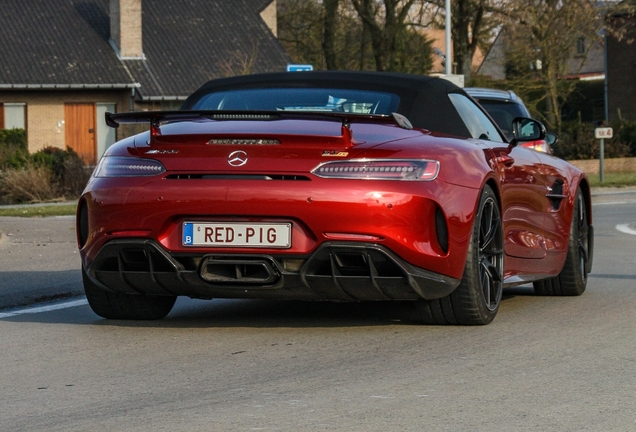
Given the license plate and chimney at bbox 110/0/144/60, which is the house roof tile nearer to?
chimney at bbox 110/0/144/60

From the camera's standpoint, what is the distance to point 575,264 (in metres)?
8.63

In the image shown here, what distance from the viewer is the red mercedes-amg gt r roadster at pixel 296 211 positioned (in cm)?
625

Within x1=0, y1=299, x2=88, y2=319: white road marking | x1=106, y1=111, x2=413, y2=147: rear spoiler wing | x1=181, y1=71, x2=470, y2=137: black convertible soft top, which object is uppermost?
x1=181, y1=71, x2=470, y2=137: black convertible soft top

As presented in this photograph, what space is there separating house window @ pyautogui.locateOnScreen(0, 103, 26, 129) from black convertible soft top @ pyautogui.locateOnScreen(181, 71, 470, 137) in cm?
3880

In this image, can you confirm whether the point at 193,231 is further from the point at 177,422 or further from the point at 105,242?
the point at 177,422

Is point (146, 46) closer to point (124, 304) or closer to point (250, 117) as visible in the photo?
point (124, 304)

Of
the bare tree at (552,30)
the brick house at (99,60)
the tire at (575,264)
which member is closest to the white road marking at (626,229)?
the tire at (575,264)

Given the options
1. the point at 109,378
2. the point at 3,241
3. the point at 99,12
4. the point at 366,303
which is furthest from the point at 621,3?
the point at 109,378

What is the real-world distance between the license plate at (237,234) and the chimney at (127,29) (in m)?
41.6

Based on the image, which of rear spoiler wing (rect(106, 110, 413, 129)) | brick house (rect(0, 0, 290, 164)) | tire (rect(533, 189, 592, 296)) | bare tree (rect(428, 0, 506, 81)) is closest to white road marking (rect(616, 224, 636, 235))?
tire (rect(533, 189, 592, 296))

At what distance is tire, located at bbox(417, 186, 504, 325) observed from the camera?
672 cm

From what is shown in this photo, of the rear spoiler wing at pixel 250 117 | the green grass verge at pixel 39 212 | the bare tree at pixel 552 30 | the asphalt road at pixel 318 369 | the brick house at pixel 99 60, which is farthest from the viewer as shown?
the brick house at pixel 99 60

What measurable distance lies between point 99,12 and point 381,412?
1814 inches

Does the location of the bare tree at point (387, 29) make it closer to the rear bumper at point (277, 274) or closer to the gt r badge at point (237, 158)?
the rear bumper at point (277, 274)
